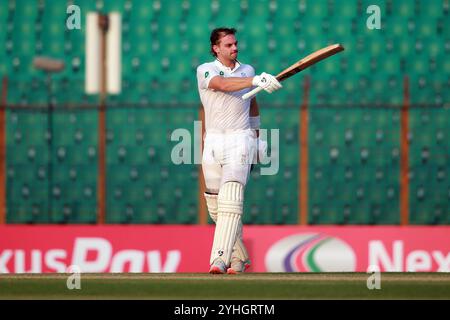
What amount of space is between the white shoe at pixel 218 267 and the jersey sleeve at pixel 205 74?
3.26ft

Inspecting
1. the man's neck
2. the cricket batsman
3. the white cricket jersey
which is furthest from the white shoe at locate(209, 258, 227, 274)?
the man's neck

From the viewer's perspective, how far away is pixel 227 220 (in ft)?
22.0

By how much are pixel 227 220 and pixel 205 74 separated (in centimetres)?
83

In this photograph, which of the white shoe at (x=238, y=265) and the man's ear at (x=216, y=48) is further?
the white shoe at (x=238, y=265)

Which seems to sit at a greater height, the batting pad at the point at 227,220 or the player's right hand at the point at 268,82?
the player's right hand at the point at 268,82

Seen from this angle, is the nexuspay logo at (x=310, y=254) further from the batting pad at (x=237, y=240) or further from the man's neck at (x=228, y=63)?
the man's neck at (x=228, y=63)

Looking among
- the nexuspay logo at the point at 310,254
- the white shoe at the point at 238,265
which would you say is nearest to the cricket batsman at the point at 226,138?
the white shoe at the point at 238,265

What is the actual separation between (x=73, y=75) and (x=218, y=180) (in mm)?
7382

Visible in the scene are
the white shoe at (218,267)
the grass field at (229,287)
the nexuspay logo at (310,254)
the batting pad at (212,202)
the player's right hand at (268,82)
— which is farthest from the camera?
the nexuspay logo at (310,254)

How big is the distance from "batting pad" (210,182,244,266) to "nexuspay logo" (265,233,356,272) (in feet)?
11.6

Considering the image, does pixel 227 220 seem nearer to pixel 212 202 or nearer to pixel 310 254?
pixel 212 202

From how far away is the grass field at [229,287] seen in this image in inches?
221

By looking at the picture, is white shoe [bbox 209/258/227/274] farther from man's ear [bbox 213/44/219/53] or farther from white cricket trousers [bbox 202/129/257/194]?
man's ear [bbox 213/44/219/53]

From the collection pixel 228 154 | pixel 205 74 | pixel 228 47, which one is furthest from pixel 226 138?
pixel 228 47
